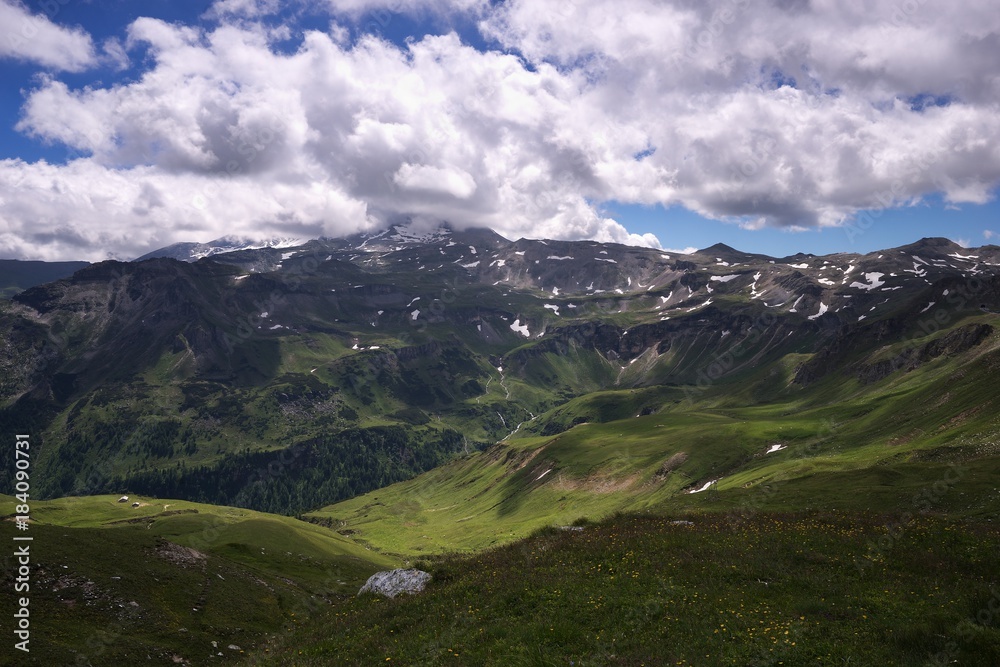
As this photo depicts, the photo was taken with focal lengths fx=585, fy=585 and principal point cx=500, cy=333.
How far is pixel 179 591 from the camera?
46.5m

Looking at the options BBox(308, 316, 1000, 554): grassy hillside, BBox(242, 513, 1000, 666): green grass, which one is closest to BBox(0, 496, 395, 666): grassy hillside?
BBox(242, 513, 1000, 666): green grass

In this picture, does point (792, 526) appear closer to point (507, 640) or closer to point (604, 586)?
point (604, 586)

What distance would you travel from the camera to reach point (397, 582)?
33.8m

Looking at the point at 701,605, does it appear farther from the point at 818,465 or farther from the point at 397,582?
the point at 818,465

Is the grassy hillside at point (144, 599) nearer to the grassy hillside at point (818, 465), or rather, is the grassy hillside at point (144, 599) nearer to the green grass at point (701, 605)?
the green grass at point (701, 605)

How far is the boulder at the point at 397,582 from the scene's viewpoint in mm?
32625

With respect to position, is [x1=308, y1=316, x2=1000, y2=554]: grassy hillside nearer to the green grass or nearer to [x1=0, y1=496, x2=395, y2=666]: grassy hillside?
the green grass

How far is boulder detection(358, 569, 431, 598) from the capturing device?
107 feet

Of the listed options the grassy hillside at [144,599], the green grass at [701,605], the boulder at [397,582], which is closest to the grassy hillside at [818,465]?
the boulder at [397,582]

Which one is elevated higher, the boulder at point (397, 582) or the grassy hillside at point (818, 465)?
the boulder at point (397, 582)

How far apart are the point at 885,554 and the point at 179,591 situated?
48.8 m

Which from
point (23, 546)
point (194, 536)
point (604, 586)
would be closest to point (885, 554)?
point (604, 586)

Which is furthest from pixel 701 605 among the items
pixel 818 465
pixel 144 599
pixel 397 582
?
pixel 818 465

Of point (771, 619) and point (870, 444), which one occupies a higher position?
point (771, 619)
